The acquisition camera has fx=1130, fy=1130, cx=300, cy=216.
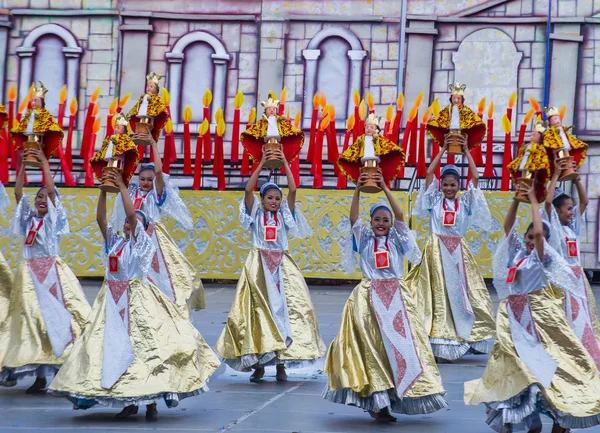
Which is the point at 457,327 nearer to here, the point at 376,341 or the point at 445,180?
the point at 445,180

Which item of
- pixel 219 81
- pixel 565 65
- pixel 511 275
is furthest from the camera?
pixel 219 81

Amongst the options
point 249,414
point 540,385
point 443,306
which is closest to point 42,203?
point 249,414

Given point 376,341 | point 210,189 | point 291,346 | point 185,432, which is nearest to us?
point 185,432

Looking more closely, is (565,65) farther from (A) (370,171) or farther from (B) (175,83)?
(A) (370,171)

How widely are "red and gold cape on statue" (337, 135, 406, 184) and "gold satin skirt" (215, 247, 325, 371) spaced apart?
1537mm

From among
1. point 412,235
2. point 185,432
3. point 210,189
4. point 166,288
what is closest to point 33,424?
point 185,432

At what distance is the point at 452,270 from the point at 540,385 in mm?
3468

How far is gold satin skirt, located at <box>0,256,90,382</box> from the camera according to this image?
7164 millimetres

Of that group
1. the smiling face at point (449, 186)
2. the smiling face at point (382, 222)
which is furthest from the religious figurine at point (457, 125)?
the smiling face at point (382, 222)

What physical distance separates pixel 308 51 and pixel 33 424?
9.45m

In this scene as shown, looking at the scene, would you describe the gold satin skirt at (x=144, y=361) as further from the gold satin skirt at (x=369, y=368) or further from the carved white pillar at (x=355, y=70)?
the carved white pillar at (x=355, y=70)

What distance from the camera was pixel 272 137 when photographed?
768 cm

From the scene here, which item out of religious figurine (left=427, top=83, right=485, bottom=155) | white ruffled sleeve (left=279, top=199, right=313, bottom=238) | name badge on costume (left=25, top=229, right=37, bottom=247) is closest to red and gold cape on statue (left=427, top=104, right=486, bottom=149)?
religious figurine (left=427, top=83, right=485, bottom=155)

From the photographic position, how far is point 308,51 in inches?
583
